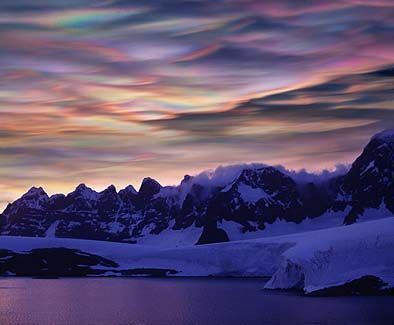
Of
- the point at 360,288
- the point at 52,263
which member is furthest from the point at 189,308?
the point at 52,263

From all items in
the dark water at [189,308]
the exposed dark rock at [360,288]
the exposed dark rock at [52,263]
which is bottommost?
the dark water at [189,308]

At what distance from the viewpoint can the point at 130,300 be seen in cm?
10294

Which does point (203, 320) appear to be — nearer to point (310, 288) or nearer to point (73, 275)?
point (310, 288)

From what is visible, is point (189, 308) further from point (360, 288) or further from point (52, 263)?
point (52, 263)

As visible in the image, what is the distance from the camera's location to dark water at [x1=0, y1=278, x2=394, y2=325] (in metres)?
75.4

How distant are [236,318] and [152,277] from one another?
109 metres

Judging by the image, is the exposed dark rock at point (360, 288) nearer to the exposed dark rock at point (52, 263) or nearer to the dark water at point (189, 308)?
the dark water at point (189, 308)

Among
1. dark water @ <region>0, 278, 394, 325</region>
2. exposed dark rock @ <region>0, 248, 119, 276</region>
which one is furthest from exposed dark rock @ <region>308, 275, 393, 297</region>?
exposed dark rock @ <region>0, 248, 119, 276</region>

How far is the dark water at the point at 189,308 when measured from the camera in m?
75.4

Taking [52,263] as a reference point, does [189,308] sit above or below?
below

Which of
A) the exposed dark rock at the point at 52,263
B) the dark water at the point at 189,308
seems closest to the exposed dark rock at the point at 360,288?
the dark water at the point at 189,308

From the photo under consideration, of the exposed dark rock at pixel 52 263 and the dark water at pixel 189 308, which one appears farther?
the exposed dark rock at pixel 52 263

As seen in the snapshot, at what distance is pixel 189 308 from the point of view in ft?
293

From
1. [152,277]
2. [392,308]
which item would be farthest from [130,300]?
[152,277]
